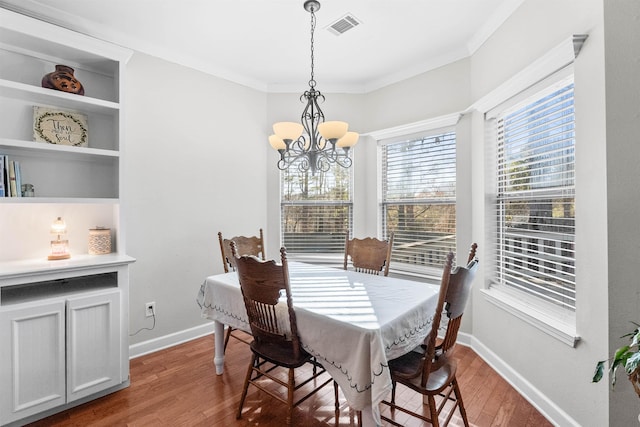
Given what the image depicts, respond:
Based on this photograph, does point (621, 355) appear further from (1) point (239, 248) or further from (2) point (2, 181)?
(2) point (2, 181)

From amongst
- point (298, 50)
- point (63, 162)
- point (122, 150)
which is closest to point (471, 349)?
point (298, 50)

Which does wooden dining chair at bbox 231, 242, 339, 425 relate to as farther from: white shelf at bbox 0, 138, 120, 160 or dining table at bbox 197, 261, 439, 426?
white shelf at bbox 0, 138, 120, 160

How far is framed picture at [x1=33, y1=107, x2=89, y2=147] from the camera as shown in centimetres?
230

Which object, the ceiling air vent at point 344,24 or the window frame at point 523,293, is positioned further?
the ceiling air vent at point 344,24

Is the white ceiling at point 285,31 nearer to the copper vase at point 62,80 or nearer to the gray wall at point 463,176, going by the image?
the gray wall at point 463,176

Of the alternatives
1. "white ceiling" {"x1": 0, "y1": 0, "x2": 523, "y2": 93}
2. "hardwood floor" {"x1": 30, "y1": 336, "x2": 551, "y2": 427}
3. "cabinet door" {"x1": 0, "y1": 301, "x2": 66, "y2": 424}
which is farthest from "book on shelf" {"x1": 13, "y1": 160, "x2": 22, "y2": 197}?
"hardwood floor" {"x1": 30, "y1": 336, "x2": 551, "y2": 427}

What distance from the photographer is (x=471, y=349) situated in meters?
2.93

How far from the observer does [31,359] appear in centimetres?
192

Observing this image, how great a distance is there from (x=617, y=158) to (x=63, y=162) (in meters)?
3.66

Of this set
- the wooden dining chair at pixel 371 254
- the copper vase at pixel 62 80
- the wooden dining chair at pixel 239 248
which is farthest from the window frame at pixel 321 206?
the copper vase at pixel 62 80

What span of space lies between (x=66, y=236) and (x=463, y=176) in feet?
11.6

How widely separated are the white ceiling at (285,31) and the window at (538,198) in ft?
2.80

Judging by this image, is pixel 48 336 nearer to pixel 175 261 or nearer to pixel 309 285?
pixel 175 261

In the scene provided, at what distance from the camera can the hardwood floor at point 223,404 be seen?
1.94 m
